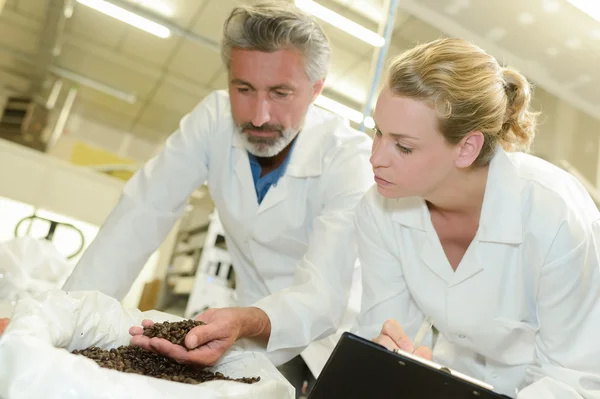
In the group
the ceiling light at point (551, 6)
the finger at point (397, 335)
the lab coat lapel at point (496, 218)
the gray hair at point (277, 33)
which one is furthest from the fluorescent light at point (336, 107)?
the finger at point (397, 335)

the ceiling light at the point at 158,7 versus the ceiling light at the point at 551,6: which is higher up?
the ceiling light at the point at 158,7

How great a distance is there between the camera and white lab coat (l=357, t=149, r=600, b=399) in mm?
1008

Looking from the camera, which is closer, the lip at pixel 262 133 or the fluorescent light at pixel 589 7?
the lip at pixel 262 133

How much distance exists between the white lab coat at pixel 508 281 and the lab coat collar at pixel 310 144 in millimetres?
210

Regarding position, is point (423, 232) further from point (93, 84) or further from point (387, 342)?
point (93, 84)

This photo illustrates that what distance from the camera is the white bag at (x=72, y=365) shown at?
514 mm

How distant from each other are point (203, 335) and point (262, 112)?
68cm

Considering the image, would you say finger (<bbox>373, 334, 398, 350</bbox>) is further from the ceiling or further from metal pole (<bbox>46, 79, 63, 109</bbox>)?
metal pole (<bbox>46, 79, 63, 109</bbox>)

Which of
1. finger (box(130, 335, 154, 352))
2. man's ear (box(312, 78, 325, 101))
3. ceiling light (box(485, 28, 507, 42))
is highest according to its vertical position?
ceiling light (box(485, 28, 507, 42))

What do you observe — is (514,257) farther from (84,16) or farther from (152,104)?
(152,104)

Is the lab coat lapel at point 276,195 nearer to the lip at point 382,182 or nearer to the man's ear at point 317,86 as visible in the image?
the man's ear at point 317,86

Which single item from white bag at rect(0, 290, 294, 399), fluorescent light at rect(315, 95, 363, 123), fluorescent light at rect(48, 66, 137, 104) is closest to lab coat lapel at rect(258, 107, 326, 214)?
white bag at rect(0, 290, 294, 399)

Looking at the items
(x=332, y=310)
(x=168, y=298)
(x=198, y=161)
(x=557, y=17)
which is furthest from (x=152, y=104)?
(x=332, y=310)

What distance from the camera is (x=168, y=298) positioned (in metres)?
4.38
